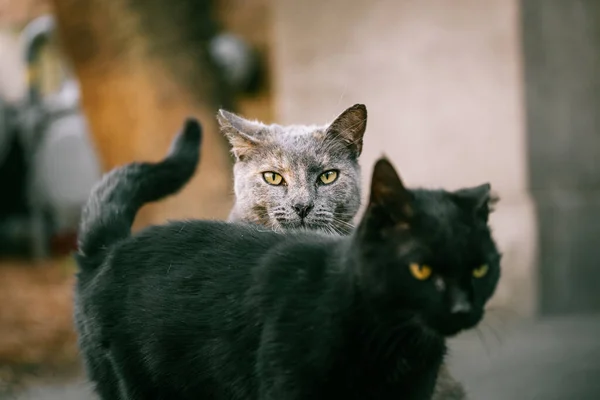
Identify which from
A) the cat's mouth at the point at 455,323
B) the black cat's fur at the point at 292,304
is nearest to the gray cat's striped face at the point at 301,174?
the black cat's fur at the point at 292,304

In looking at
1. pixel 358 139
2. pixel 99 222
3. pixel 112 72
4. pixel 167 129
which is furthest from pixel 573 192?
pixel 99 222

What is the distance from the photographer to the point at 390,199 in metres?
1.75

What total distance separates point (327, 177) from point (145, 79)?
3106mm

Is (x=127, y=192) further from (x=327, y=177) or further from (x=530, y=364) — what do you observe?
(x=530, y=364)

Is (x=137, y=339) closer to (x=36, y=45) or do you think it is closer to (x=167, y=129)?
(x=167, y=129)

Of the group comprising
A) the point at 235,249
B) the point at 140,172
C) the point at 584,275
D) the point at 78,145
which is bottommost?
the point at 235,249

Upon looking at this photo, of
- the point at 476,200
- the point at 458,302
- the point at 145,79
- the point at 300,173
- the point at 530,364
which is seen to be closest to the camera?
the point at 458,302

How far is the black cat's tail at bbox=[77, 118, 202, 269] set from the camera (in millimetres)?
2414

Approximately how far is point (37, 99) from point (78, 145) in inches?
34.5

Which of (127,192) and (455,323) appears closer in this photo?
(455,323)

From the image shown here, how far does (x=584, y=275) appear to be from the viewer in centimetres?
609

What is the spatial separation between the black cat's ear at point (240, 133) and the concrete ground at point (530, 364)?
1.91 metres

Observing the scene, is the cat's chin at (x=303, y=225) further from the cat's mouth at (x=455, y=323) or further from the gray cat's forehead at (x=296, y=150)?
the cat's mouth at (x=455, y=323)

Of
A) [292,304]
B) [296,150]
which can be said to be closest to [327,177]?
[296,150]
